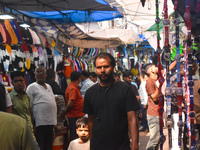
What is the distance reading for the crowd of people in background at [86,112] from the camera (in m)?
3.13

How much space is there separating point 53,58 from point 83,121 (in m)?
4.80

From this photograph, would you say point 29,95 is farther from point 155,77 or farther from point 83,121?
point 155,77

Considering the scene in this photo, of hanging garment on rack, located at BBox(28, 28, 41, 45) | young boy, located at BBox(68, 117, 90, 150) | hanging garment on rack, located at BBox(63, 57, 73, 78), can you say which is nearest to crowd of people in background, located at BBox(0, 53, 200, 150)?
young boy, located at BBox(68, 117, 90, 150)

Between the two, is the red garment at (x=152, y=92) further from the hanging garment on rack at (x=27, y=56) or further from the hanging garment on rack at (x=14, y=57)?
the hanging garment on rack at (x=27, y=56)

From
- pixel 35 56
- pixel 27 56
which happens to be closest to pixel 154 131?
pixel 27 56

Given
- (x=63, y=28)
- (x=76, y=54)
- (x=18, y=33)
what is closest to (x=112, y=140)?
(x=18, y=33)

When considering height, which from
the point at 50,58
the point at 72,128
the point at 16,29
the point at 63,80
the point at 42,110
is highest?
the point at 16,29

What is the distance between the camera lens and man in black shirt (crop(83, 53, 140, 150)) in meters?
3.15

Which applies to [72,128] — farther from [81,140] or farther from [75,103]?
[81,140]

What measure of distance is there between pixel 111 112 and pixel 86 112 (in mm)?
347

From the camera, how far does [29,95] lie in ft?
18.4

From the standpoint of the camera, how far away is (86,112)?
3426mm

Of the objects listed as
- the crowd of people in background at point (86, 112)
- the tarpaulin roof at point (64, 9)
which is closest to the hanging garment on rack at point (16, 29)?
the tarpaulin roof at point (64, 9)

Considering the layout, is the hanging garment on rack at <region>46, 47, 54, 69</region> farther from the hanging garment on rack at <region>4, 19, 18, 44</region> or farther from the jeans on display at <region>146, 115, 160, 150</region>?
the jeans on display at <region>146, 115, 160, 150</region>
